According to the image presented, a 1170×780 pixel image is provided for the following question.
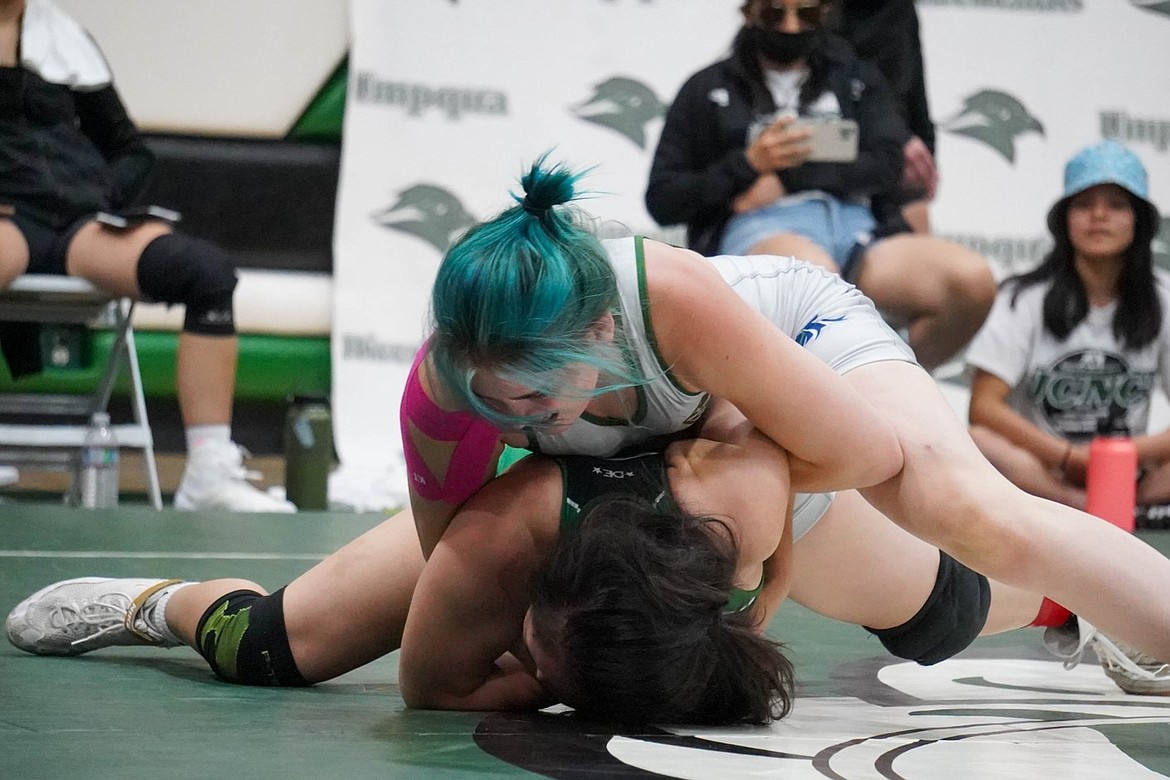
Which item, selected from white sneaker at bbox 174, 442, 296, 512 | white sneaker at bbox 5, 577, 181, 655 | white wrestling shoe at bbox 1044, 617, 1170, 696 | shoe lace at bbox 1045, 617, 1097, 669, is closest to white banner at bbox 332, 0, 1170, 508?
white sneaker at bbox 174, 442, 296, 512

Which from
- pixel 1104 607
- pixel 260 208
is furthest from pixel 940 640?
pixel 260 208

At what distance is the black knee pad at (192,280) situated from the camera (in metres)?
3.60

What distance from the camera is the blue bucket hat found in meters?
3.59

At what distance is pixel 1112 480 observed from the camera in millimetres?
3570

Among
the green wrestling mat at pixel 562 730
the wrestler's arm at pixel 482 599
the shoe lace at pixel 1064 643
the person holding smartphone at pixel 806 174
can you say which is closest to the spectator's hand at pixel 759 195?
the person holding smartphone at pixel 806 174

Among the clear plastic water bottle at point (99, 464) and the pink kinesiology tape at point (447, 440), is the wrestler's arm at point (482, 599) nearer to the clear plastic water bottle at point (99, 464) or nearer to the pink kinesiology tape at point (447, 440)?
the pink kinesiology tape at point (447, 440)

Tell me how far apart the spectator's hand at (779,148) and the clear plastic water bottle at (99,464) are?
1.69 meters

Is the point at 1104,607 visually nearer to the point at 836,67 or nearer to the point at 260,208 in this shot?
the point at 836,67

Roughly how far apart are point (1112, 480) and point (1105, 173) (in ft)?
2.39

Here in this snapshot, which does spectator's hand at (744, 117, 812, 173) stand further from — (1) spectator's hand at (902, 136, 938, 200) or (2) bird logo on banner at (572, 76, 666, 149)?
(2) bird logo on banner at (572, 76, 666, 149)

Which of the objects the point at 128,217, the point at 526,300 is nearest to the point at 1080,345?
the point at 128,217

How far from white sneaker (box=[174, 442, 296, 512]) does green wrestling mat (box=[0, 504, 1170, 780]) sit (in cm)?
153

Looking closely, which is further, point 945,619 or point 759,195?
point 759,195

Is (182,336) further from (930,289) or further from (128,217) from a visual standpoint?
(930,289)
